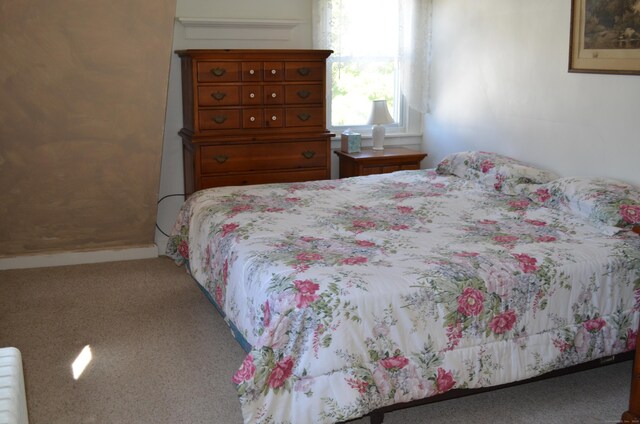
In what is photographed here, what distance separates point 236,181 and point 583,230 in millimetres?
2231

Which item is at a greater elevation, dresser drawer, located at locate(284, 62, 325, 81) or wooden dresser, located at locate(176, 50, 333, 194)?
dresser drawer, located at locate(284, 62, 325, 81)

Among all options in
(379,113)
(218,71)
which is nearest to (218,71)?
(218,71)

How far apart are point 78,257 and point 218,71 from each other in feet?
5.23

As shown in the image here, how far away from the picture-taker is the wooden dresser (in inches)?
175

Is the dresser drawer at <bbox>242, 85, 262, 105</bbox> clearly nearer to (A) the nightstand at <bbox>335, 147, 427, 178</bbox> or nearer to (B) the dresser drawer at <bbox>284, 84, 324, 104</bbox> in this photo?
(B) the dresser drawer at <bbox>284, 84, 324, 104</bbox>

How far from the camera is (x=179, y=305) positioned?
13.1 ft

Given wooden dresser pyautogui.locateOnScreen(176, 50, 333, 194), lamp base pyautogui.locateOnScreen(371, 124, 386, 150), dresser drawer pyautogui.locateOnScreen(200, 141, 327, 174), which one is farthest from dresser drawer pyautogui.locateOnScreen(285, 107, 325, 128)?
lamp base pyautogui.locateOnScreen(371, 124, 386, 150)

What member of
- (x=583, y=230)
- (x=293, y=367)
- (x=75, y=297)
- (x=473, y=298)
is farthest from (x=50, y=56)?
(x=583, y=230)

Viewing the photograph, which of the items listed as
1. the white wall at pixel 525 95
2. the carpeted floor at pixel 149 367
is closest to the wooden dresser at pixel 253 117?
the carpeted floor at pixel 149 367

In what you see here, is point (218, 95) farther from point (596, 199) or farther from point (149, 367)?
point (596, 199)

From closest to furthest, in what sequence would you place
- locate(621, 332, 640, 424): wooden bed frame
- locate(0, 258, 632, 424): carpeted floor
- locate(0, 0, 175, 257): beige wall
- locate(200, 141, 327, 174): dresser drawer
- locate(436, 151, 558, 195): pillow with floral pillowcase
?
locate(621, 332, 640, 424): wooden bed frame, locate(0, 258, 632, 424): carpeted floor, locate(0, 0, 175, 257): beige wall, locate(436, 151, 558, 195): pillow with floral pillowcase, locate(200, 141, 327, 174): dresser drawer

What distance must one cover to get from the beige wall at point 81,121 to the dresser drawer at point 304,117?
888 mm

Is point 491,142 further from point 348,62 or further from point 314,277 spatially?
point 314,277

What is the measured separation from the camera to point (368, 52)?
5188 millimetres
